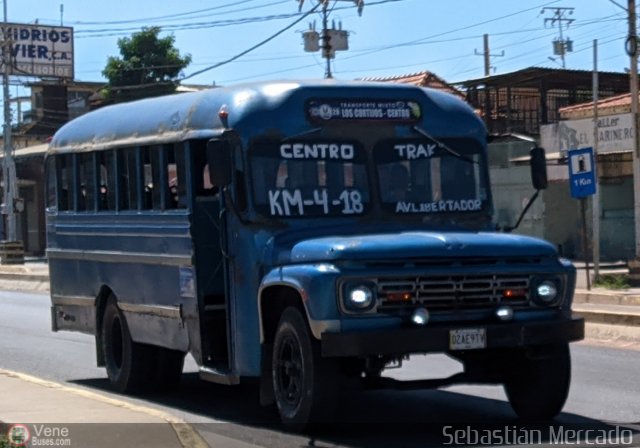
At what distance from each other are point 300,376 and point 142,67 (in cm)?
5756

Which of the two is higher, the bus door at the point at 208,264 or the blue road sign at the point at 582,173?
the blue road sign at the point at 582,173

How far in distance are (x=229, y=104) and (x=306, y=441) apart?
2.91 metres

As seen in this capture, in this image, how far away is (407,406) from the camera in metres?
11.1

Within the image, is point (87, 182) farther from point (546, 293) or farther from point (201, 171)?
point (546, 293)

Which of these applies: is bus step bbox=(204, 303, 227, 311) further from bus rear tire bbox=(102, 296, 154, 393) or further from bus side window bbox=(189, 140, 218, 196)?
bus rear tire bbox=(102, 296, 154, 393)

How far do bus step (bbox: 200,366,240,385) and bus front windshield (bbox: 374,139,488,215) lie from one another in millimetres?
1866

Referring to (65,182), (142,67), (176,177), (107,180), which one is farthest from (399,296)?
(142,67)

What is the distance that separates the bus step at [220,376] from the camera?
10180 millimetres

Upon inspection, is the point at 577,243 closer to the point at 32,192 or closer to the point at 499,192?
the point at 499,192

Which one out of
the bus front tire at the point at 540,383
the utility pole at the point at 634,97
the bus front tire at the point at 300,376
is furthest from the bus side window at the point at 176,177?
the utility pole at the point at 634,97

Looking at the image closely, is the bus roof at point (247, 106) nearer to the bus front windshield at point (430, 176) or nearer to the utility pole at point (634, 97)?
the bus front windshield at point (430, 176)

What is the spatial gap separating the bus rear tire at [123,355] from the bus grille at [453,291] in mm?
4205

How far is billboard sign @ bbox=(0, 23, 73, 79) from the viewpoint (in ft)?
229

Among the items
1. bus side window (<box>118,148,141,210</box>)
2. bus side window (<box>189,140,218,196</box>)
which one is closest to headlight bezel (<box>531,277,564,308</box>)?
bus side window (<box>189,140,218,196</box>)
